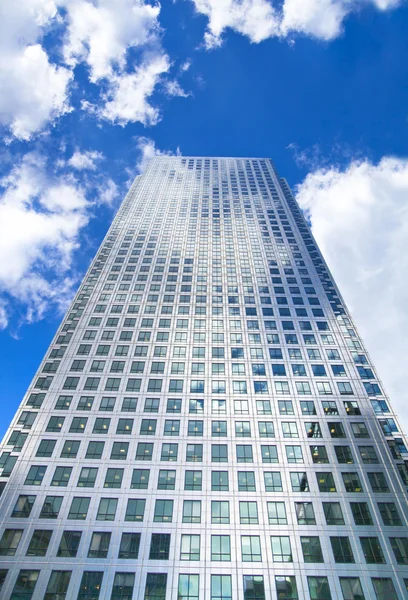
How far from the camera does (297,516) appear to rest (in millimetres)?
40531

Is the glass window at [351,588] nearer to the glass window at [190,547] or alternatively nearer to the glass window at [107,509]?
the glass window at [190,547]

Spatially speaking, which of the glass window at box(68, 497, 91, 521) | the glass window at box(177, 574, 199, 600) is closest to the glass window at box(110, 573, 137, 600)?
the glass window at box(177, 574, 199, 600)

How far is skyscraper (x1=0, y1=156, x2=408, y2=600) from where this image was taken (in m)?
36.7

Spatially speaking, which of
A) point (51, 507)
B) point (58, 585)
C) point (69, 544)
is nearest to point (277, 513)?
point (69, 544)

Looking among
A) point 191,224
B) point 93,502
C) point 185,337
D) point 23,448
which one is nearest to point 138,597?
point 93,502

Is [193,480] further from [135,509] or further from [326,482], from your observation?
[326,482]

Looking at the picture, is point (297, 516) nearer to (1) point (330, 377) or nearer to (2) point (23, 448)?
(1) point (330, 377)

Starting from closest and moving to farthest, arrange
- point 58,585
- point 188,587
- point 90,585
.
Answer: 1. point 58,585
2. point 90,585
3. point 188,587

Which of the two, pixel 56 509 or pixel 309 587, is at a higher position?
pixel 56 509

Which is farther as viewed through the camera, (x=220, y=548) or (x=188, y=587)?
(x=220, y=548)

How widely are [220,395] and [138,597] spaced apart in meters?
23.6

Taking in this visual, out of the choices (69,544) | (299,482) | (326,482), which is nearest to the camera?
(69,544)

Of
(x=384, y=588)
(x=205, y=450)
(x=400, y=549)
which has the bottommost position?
(x=384, y=588)

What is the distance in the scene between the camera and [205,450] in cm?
4628
